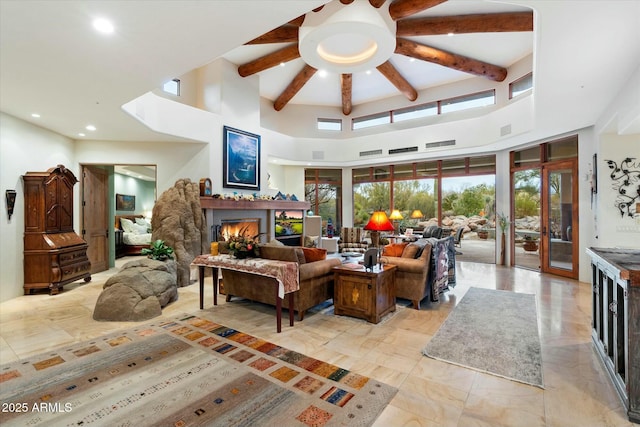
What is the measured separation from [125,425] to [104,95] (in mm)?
3971

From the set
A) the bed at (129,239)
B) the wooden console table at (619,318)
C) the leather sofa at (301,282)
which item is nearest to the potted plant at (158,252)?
the leather sofa at (301,282)

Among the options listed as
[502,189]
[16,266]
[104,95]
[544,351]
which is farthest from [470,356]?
[16,266]

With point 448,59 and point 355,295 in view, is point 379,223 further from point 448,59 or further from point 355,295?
point 448,59

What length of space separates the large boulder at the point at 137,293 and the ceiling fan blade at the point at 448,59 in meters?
6.58

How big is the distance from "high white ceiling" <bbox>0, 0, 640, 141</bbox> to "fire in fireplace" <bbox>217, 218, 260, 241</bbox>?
3.09 metres

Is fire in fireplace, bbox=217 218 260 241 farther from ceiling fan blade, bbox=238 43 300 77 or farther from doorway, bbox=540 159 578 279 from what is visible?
doorway, bbox=540 159 578 279

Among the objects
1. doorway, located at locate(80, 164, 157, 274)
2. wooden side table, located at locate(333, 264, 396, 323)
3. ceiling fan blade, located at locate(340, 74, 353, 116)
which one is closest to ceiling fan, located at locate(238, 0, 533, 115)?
ceiling fan blade, located at locate(340, 74, 353, 116)

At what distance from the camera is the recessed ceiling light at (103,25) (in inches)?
95.4

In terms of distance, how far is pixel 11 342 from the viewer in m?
3.30

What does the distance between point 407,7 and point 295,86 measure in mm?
4444

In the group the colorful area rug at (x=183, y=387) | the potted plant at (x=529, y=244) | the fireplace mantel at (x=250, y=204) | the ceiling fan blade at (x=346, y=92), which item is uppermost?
the ceiling fan blade at (x=346, y=92)

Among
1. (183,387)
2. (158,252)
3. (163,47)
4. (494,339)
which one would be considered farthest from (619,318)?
(158,252)

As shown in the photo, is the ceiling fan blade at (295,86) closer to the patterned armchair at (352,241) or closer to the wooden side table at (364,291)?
the patterned armchair at (352,241)

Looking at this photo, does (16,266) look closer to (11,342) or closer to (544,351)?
(11,342)
